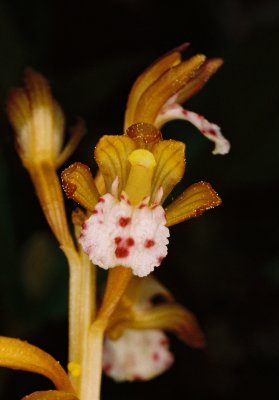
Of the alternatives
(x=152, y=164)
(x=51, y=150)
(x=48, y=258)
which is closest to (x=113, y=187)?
(x=152, y=164)

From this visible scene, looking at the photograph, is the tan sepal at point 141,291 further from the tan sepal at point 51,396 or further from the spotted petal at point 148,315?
the tan sepal at point 51,396

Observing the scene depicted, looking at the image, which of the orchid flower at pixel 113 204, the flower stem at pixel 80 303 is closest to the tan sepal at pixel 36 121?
the orchid flower at pixel 113 204

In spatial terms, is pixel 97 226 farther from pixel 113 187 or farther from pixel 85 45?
pixel 85 45

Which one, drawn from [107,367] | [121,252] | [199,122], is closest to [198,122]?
[199,122]

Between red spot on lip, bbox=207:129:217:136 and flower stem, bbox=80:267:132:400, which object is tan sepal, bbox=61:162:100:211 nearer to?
flower stem, bbox=80:267:132:400

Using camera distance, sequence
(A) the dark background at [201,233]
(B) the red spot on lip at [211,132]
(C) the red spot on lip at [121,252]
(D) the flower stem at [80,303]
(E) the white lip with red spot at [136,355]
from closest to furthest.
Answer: (C) the red spot on lip at [121,252]
(D) the flower stem at [80,303]
(B) the red spot on lip at [211,132]
(E) the white lip with red spot at [136,355]
(A) the dark background at [201,233]

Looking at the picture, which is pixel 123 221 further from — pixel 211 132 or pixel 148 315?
pixel 148 315

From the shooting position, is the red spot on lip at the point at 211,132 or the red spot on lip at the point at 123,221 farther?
the red spot on lip at the point at 211,132
